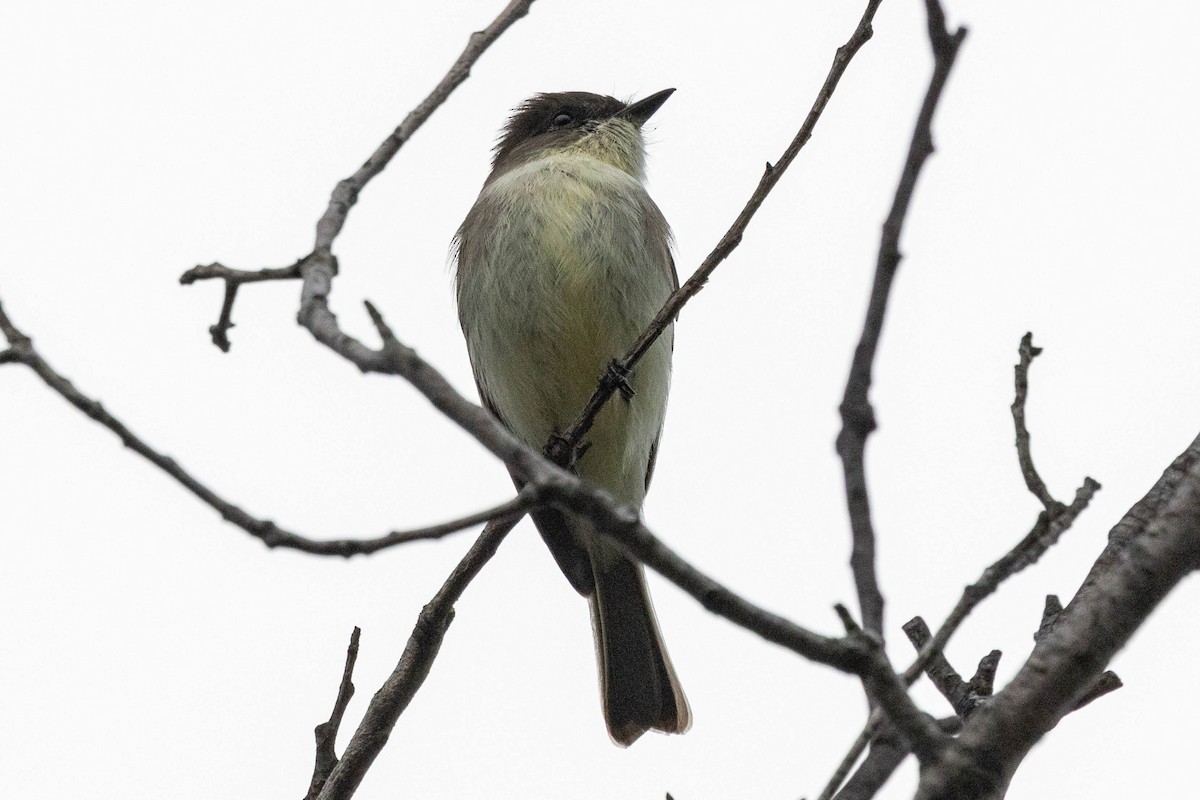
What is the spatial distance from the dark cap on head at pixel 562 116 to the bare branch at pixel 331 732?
4.39m

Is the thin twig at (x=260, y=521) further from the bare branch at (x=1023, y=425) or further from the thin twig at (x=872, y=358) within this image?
the bare branch at (x=1023, y=425)

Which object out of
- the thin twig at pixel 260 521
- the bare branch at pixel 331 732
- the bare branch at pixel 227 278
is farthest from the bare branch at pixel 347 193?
the bare branch at pixel 331 732

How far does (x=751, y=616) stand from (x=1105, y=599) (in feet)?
2.24

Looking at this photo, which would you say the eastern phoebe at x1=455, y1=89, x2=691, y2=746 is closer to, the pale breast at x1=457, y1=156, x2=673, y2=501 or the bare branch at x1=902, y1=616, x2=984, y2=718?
the pale breast at x1=457, y1=156, x2=673, y2=501

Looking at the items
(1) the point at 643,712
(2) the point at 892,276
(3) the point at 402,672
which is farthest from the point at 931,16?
(1) the point at 643,712

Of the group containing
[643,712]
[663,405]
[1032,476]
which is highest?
[663,405]

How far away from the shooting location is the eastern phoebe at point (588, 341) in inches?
262

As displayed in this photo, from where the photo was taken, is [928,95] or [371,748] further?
[371,748]

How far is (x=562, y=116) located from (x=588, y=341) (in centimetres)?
226

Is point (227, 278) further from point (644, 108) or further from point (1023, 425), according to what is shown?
point (644, 108)

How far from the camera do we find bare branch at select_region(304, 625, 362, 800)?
165 inches

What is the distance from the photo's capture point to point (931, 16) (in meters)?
2.53

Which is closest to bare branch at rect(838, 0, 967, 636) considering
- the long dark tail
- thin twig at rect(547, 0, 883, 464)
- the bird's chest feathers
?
thin twig at rect(547, 0, 883, 464)

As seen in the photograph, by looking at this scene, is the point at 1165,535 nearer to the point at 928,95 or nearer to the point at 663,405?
the point at 928,95
